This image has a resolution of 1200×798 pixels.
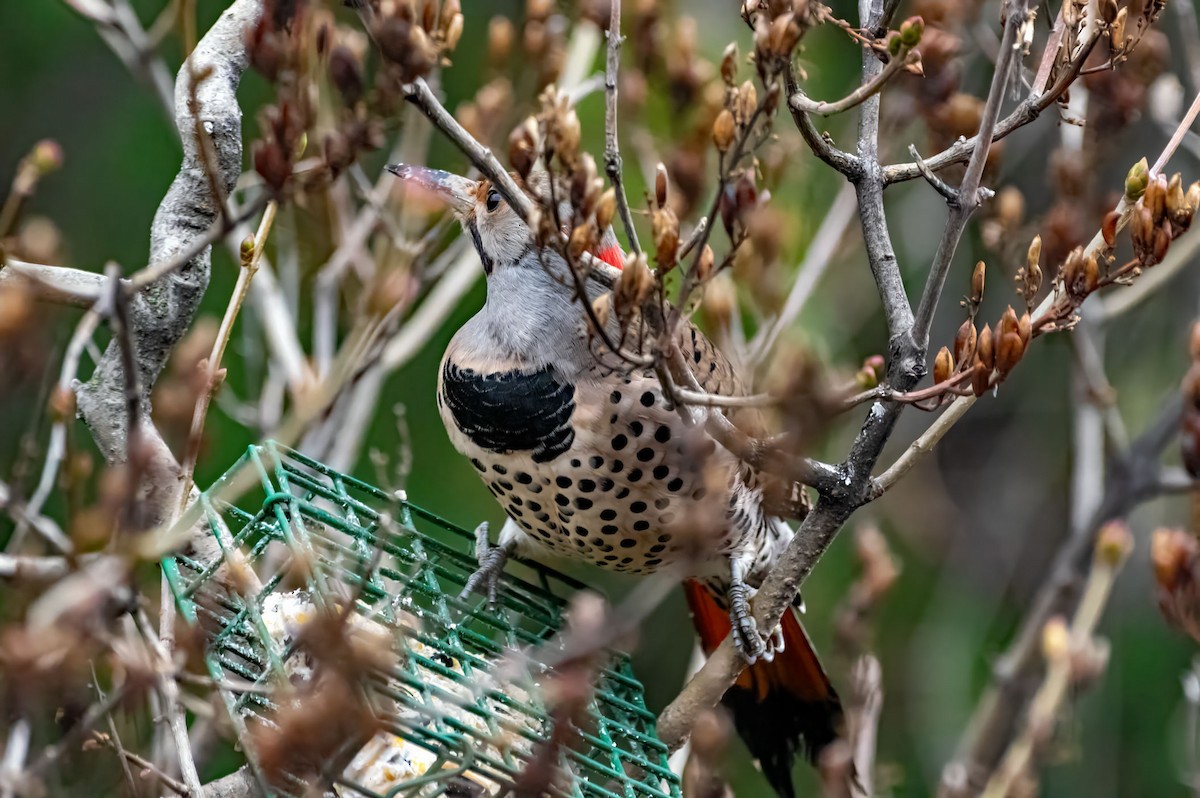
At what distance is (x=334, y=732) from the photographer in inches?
59.2

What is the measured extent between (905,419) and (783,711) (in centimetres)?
207

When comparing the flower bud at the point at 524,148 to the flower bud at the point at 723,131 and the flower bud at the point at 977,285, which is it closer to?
the flower bud at the point at 723,131

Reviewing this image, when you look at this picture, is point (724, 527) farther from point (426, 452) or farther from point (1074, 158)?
point (426, 452)

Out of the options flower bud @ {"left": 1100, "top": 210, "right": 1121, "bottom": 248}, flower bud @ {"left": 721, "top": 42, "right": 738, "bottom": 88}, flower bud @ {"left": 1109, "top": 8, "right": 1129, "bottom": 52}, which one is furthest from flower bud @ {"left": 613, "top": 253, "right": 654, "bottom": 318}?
flower bud @ {"left": 1109, "top": 8, "right": 1129, "bottom": 52}

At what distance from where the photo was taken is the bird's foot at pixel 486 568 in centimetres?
274

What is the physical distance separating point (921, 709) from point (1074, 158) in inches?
82.3

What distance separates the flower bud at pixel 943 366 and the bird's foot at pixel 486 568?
1.01m

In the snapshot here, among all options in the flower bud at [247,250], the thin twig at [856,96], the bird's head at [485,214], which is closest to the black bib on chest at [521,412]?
the bird's head at [485,214]

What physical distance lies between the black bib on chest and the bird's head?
0.31 meters

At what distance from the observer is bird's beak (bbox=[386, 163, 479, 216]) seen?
2920 mm

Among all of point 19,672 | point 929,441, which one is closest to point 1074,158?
point 929,441

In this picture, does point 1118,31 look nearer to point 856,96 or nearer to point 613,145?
point 856,96

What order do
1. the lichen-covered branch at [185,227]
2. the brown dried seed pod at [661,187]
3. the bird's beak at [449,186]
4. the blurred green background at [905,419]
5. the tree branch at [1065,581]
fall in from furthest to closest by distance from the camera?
the blurred green background at [905,419] < the tree branch at [1065,581] < the bird's beak at [449,186] < the lichen-covered branch at [185,227] < the brown dried seed pod at [661,187]

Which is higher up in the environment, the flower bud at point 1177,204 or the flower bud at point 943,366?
the flower bud at point 1177,204
